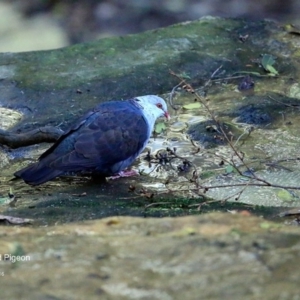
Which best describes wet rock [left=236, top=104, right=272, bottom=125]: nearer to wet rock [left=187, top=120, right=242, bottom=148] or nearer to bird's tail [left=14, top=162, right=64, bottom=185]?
wet rock [left=187, top=120, right=242, bottom=148]

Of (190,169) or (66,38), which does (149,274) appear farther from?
(66,38)

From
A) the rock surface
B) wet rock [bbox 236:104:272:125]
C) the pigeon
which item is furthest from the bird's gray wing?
the rock surface

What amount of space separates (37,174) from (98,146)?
556 millimetres

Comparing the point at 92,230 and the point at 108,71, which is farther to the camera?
the point at 108,71

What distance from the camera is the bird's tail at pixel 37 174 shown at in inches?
221

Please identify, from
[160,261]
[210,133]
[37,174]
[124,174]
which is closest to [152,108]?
[210,133]

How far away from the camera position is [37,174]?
18.5ft

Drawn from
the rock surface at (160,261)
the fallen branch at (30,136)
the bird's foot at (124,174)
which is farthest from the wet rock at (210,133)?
the rock surface at (160,261)

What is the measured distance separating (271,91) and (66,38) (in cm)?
638

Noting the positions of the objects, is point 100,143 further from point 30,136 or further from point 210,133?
A: point 210,133

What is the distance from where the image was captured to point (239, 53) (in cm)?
846

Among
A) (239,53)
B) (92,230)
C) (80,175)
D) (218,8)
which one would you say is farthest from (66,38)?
(92,230)

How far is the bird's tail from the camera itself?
5.61 meters

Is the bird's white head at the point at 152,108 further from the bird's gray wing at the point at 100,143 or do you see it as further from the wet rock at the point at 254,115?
the wet rock at the point at 254,115
